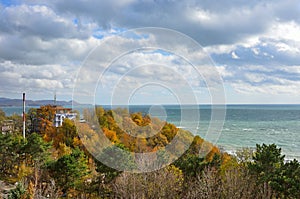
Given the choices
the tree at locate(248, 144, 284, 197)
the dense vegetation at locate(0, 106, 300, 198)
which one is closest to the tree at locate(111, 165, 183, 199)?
the dense vegetation at locate(0, 106, 300, 198)

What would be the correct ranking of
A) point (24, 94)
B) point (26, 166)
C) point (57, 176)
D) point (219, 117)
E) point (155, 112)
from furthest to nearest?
point (24, 94), point (26, 166), point (155, 112), point (57, 176), point (219, 117)

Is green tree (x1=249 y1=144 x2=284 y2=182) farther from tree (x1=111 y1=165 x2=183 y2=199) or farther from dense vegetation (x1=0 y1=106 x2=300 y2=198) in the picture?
tree (x1=111 y1=165 x2=183 y2=199)

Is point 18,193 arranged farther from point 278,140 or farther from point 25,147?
point 278,140

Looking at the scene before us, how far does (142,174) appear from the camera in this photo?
498 inches

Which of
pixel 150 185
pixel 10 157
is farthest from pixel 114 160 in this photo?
pixel 10 157

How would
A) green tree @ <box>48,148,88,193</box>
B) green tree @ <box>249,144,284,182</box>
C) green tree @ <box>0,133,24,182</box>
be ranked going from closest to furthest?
green tree @ <box>249,144,284,182</box> < green tree @ <box>48,148,88,193</box> < green tree @ <box>0,133,24,182</box>

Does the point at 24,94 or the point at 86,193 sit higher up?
the point at 24,94

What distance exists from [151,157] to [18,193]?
23.4 feet

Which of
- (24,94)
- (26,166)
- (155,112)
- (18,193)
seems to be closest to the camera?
(18,193)

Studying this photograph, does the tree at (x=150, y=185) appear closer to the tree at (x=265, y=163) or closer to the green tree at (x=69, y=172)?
the green tree at (x=69, y=172)

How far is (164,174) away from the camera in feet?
40.3

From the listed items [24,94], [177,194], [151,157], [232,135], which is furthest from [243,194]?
[232,135]

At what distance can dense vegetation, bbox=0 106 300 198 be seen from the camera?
10.9 meters

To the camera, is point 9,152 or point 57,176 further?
point 9,152
